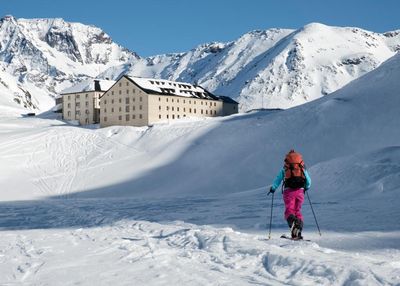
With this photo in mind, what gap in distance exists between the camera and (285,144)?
56938 mm

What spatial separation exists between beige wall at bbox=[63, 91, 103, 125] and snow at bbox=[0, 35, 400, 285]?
31.2 metres

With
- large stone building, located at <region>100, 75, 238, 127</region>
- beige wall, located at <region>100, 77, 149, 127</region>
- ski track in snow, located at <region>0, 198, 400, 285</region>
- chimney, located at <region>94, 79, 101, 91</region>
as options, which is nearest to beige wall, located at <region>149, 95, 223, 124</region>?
large stone building, located at <region>100, 75, 238, 127</region>

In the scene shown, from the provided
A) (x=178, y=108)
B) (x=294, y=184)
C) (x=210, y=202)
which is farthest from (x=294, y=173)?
(x=178, y=108)

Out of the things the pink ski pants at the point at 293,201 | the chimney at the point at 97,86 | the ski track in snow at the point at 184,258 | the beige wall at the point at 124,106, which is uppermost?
the chimney at the point at 97,86

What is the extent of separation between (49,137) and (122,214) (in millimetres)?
53520

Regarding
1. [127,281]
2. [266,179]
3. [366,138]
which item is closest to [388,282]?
[127,281]

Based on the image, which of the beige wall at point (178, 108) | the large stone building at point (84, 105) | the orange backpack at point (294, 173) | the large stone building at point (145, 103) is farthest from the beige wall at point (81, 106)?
the orange backpack at point (294, 173)

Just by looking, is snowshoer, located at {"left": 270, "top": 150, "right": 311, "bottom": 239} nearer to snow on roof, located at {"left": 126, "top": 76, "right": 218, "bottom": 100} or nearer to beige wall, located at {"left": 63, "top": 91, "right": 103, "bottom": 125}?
snow on roof, located at {"left": 126, "top": 76, "right": 218, "bottom": 100}

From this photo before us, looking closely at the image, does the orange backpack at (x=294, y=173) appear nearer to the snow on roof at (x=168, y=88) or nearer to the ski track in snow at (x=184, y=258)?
the ski track in snow at (x=184, y=258)

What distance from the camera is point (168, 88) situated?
324 feet

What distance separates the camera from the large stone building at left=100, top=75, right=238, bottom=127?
89.4 m

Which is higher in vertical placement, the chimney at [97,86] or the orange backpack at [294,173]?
the chimney at [97,86]

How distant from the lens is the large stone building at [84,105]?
10694 cm

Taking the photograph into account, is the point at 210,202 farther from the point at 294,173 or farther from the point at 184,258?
the point at 184,258
